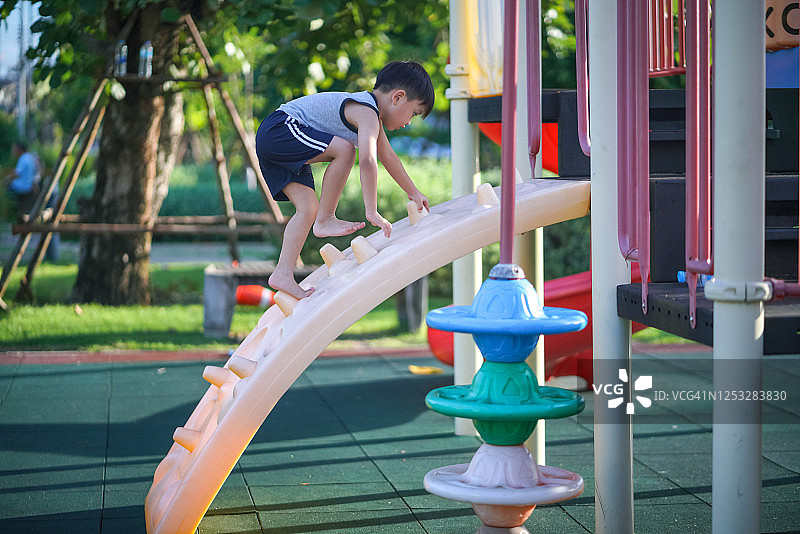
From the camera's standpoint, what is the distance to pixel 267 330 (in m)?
3.84

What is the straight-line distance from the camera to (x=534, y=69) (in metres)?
3.93

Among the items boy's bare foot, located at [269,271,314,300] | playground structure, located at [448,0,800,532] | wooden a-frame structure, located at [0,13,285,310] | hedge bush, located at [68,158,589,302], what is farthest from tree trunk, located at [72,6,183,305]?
boy's bare foot, located at [269,271,314,300]

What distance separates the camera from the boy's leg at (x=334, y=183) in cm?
382

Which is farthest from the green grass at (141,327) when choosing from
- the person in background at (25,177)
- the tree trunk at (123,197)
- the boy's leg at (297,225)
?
the person in background at (25,177)

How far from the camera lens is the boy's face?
372 centimetres

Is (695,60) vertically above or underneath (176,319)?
above

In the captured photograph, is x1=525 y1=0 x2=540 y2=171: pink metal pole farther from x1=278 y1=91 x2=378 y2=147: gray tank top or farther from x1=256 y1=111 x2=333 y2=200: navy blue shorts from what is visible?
x1=256 y1=111 x2=333 y2=200: navy blue shorts

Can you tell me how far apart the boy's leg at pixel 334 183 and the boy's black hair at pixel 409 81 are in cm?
28

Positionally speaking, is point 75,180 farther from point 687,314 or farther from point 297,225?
point 687,314

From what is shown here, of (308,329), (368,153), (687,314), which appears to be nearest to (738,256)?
(687,314)

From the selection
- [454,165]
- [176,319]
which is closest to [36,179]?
[176,319]

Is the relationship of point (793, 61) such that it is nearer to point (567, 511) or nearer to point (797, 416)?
point (797, 416)

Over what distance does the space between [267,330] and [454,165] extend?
1.87 m

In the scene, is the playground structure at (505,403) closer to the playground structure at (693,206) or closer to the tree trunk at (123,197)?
the playground structure at (693,206)
